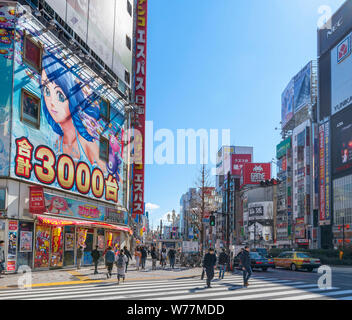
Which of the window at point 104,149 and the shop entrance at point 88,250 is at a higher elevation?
the window at point 104,149

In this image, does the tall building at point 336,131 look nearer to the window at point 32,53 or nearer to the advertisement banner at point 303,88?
the advertisement banner at point 303,88

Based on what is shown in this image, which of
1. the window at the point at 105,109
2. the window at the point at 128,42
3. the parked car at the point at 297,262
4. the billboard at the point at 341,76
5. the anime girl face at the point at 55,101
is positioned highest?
the billboard at the point at 341,76

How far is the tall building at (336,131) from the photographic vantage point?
79.6 meters

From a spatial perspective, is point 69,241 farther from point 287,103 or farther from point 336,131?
point 287,103

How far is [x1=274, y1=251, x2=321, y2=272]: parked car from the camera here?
33219 millimetres

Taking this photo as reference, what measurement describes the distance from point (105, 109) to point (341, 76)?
61.5m

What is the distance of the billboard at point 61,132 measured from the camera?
24.1 m

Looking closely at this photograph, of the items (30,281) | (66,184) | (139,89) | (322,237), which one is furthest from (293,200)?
(30,281)

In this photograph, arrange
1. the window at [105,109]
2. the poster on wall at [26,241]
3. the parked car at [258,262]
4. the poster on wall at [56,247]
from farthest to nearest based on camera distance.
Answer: the window at [105,109], the parked car at [258,262], the poster on wall at [56,247], the poster on wall at [26,241]

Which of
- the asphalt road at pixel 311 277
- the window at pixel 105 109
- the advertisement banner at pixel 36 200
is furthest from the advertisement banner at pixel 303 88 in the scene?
the advertisement banner at pixel 36 200

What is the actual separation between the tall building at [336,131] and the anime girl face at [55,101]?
203ft

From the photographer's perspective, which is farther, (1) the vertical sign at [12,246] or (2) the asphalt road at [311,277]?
(1) the vertical sign at [12,246]

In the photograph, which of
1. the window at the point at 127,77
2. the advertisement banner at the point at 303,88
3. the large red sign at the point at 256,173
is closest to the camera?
the window at the point at 127,77
